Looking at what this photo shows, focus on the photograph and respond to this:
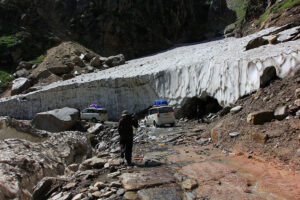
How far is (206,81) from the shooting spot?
1388 cm

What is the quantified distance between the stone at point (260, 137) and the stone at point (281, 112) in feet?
2.77

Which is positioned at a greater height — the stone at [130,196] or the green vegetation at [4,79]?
the green vegetation at [4,79]

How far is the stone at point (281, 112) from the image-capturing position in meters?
7.06

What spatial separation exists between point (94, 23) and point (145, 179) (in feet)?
119

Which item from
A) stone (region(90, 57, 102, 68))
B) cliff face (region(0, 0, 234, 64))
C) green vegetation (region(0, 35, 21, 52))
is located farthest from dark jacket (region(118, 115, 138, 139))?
green vegetation (region(0, 35, 21, 52))

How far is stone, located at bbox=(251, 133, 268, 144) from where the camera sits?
21.7 ft

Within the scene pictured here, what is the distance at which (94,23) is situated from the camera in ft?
126

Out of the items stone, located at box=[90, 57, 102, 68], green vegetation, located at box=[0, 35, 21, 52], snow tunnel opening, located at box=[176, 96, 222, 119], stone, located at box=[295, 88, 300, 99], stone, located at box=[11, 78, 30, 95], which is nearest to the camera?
stone, located at box=[295, 88, 300, 99]

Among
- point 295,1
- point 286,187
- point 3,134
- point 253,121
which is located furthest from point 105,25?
point 286,187

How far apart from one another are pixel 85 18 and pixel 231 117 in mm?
34309

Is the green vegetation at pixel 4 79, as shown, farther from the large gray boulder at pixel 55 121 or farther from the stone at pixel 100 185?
the stone at pixel 100 185

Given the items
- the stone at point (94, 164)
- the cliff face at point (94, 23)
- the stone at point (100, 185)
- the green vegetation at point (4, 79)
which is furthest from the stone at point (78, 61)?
the stone at point (100, 185)

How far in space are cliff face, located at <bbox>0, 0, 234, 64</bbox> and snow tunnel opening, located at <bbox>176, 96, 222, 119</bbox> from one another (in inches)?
942

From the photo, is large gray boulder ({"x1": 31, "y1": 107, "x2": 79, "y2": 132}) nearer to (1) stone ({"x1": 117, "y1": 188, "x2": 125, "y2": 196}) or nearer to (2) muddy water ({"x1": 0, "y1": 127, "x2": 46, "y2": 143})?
(2) muddy water ({"x1": 0, "y1": 127, "x2": 46, "y2": 143})
